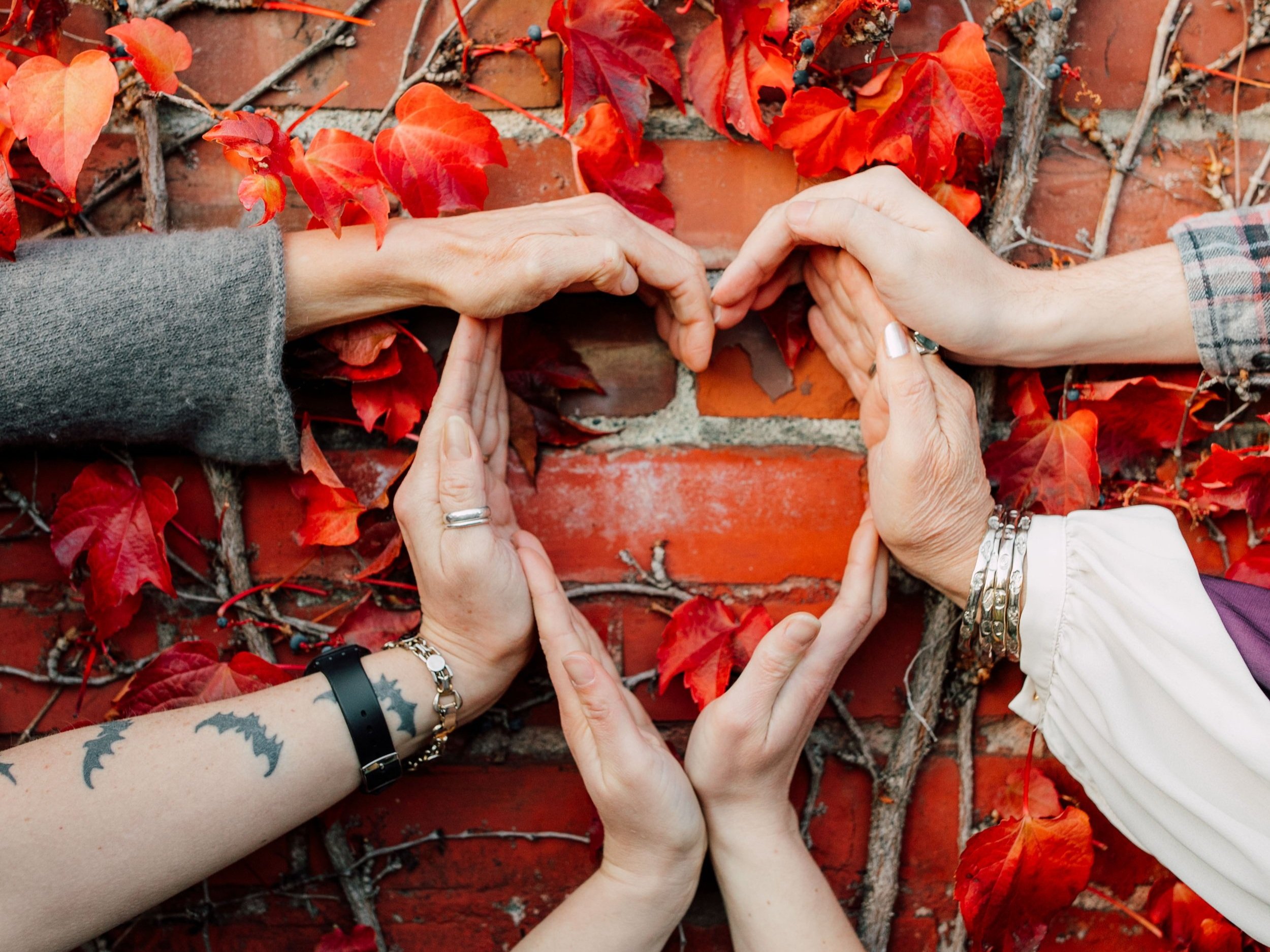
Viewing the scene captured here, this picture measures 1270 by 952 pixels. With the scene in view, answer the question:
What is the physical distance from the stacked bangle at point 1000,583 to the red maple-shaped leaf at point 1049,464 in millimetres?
61

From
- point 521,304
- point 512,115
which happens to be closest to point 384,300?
point 521,304

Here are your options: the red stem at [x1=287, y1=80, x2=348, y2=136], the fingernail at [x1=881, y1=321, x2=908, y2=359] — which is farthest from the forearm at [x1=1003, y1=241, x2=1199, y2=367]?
the red stem at [x1=287, y1=80, x2=348, y2=136]

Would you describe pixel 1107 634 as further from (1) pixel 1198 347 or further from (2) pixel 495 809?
(2) pixel 495 809

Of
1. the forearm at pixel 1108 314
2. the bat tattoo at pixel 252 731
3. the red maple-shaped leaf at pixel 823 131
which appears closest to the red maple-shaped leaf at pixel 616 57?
the red maple-shaped leaf at pixel 823 131

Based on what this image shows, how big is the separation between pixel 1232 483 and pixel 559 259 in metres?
0.80

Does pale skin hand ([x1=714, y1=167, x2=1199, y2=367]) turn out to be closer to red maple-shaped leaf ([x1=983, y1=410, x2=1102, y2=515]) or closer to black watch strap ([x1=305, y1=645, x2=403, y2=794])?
red maple-shaped leaf ([x1=983, y1=410, x2=1102, y2=515])

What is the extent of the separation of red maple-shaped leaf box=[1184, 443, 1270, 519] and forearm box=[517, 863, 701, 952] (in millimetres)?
725

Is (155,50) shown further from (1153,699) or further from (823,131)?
(1153,699)

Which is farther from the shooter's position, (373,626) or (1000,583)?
(373,626)

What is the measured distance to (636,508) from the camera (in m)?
1.02

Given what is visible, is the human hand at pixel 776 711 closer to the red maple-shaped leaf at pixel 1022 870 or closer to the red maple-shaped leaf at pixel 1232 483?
the red maple-shaped leaf at pixel 1022 870

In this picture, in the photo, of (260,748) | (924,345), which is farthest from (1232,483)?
(260,748)

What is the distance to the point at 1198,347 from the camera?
0.91 m

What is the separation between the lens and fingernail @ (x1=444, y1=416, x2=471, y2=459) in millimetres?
881
